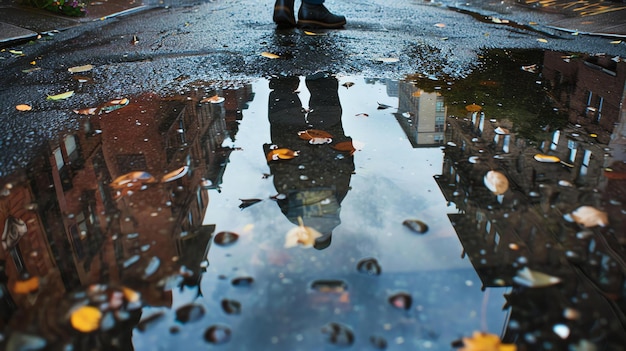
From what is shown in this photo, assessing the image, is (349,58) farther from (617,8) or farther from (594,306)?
(617,8)

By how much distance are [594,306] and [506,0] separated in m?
7.50

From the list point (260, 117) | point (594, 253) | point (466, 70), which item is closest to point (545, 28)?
point (466, 70)

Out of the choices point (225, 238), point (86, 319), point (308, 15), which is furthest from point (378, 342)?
point (308, 15)

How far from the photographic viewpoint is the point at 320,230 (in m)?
1.50

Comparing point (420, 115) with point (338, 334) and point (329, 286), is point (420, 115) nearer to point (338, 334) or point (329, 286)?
point (329, 286)

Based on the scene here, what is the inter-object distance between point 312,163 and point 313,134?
1.10ft

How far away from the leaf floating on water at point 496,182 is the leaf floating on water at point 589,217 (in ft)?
0.78

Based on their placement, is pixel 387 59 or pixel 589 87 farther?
pixel 387 59

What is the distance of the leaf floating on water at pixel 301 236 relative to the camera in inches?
56.5

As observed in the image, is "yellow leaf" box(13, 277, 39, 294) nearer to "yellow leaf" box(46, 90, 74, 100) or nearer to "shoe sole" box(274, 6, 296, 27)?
"yellow leaf" box(46, 90, 74, 100)

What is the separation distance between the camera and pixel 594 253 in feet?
4.51

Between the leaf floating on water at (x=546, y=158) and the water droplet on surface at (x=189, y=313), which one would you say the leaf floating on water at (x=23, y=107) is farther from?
the leaf floating on water at (x=546, y=158)

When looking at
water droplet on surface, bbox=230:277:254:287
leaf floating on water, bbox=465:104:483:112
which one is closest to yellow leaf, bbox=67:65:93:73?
leaf floating on water, bbox=465:104:483:112

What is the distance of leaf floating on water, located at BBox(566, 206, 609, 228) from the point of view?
1.51 meters
